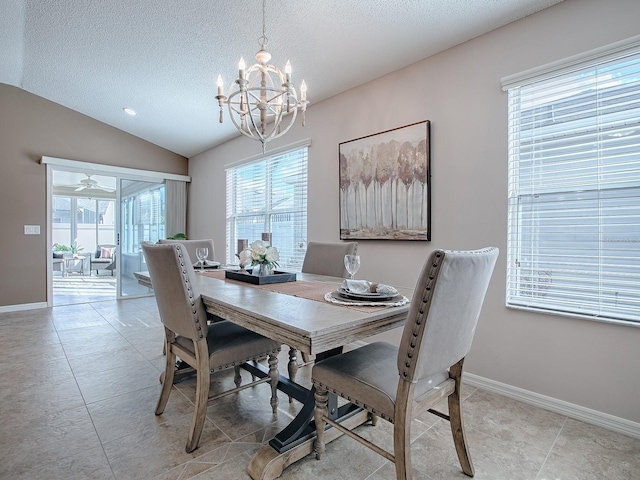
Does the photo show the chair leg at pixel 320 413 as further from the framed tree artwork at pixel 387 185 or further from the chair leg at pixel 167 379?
the framed tree artwork at pixel 387 185

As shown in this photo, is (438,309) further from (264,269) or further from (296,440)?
(264,269)

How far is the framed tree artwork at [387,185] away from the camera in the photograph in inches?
108

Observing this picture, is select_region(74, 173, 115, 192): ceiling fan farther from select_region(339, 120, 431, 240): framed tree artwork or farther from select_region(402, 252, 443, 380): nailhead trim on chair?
select_region(402, 252, 443, 380): nailhead trim on chair

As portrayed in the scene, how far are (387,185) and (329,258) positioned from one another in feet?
2.81

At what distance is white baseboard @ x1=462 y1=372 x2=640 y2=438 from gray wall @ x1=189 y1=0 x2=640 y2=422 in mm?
32

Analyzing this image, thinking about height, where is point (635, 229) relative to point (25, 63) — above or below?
below

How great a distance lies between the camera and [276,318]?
1.25 meters

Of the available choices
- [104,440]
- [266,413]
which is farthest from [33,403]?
[266,413]

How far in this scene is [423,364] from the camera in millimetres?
1213

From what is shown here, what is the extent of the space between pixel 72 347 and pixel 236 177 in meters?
2.95

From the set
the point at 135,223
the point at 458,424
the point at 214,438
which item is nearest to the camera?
the point at 458,424

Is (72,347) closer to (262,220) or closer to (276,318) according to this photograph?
(262,220)

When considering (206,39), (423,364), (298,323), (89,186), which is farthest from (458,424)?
(89,186)

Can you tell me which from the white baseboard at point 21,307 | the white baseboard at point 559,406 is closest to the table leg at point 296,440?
the white baseboard at point 559,406
